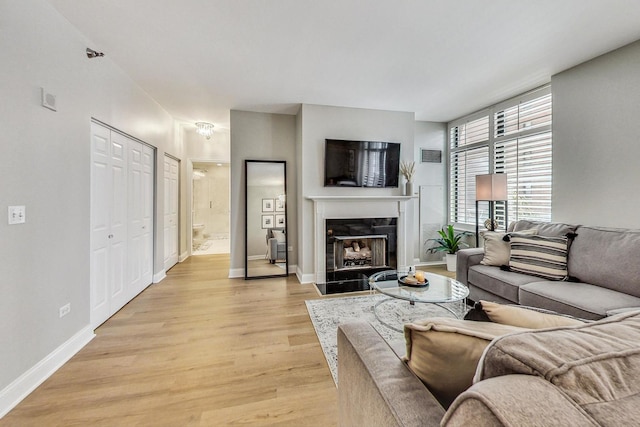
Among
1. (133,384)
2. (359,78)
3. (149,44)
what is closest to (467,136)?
(359,78)

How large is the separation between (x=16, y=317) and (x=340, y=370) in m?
2.12

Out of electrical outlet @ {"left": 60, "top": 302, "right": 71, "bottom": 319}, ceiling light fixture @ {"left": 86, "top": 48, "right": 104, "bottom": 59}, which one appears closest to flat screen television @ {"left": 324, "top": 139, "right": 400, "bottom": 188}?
ceiling light fixture @ {"left": 86, "top": 48, "right": 104, "bottom": 59}

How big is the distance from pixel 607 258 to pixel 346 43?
2.87 metres

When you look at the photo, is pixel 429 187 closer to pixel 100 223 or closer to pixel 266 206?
pixel 266 206

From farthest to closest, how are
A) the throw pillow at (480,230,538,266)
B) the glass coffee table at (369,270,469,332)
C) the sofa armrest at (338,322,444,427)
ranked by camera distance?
the throw pillow at (480,230,538,266)
the glass coffee table at (369,270,469,332)
the sofa armrest at (338,322,444,427)

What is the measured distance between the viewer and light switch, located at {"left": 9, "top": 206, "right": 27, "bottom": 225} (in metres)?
1.67

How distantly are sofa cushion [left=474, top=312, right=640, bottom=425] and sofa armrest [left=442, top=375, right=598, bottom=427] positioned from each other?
0.07 feet

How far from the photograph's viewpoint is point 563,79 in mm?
3061

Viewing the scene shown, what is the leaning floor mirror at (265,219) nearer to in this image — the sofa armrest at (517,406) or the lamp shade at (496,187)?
the lamp shade at (496,187)

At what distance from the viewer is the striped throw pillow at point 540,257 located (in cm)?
238

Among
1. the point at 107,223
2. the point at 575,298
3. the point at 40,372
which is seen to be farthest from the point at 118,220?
the point at 575,298

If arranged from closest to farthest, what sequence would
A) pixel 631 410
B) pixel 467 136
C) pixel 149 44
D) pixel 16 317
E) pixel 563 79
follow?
pixel 631 410
pixel 16 317
pixel 149 44
pixel 563 79
pixel 467 136

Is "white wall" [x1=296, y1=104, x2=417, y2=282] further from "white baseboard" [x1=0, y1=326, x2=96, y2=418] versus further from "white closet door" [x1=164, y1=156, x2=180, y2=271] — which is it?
"white baseboard" [x1=0, y1=326, x2=96, y2=418]

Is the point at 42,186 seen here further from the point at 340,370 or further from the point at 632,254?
the point at 632,254
